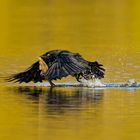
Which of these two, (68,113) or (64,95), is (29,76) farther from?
(68,113)

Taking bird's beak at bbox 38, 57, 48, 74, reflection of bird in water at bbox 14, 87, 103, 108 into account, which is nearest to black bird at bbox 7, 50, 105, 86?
bird's beak at bbox 38, 57, 48, 74

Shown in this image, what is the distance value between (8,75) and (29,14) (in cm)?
2120

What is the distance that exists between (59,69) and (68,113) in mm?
3111

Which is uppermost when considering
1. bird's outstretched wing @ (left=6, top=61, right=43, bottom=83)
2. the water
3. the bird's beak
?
the bird's beak

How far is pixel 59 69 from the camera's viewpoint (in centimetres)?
2145

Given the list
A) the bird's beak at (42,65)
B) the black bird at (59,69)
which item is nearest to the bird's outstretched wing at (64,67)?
the black bird at (59,69)

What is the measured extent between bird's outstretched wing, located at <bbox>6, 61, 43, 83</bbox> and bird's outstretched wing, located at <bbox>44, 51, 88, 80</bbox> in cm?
56

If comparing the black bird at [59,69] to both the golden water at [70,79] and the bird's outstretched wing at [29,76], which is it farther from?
the golden water at [70,79]

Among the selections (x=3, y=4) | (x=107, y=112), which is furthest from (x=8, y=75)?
(x=3, y=4)

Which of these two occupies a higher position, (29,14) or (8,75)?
(29,14)

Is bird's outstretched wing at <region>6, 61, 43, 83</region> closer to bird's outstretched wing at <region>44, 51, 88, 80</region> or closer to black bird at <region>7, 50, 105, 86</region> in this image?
black bird at <region>7, 50, 105, 86</region>

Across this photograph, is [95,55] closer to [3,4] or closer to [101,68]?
[101,68]

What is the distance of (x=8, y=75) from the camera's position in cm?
2278

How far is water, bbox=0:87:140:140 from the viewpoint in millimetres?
16609
